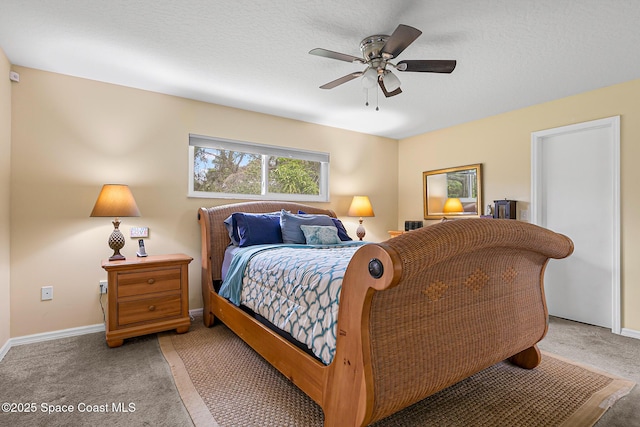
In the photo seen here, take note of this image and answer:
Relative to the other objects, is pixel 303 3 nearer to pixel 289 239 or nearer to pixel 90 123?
pixel 289 239

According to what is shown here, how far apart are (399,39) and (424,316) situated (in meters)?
1.54

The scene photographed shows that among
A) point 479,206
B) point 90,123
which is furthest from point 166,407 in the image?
point 479,206

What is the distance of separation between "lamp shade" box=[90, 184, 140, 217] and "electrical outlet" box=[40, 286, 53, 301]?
760 mm

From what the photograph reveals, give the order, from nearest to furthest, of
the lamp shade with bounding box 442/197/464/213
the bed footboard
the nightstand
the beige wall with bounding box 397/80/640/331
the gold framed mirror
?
1. the bed footboard
2. the nightstand
3. the beige wall with bounding box 397/80/640/331
4. the gold framed mirror
5. the lamp shade with bounding box 442/197/464/213

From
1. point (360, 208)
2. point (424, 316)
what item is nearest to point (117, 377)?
point (424, 316)

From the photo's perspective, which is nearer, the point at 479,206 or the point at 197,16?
the point at 197,16

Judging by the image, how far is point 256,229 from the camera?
300cm

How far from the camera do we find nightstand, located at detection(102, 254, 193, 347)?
2.44m

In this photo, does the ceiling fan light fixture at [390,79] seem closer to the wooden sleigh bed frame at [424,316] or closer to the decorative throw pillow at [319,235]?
the wooden sleigh bed frame at [424,316]

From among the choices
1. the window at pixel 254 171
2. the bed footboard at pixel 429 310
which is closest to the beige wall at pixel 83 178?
the window at pixel 254 171

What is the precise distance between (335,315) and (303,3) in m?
1.77

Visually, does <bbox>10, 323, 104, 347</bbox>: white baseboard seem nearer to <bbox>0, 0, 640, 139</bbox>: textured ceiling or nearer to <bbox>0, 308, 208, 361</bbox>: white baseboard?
<bbox>0, 308, 208, 361</bbox>: white baseboard

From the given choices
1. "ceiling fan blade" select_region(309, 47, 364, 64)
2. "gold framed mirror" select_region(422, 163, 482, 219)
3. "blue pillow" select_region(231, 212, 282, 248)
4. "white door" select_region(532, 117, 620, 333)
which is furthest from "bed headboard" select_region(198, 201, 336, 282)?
"white door" select_region(532, 117, 620, 333)

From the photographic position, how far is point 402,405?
1277 mm
